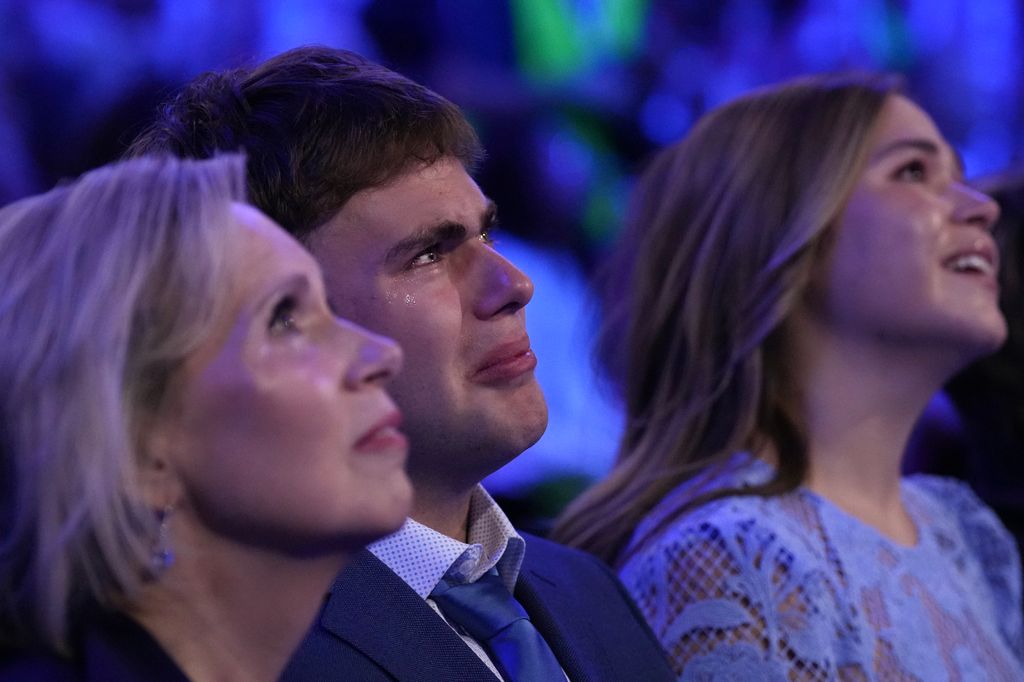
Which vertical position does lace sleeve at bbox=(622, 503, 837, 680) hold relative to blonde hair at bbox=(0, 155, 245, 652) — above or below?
below

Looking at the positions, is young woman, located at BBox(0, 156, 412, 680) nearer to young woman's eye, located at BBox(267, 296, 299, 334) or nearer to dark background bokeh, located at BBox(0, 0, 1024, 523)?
young woman's eye, located at BBox(267, 296, 299, 334)

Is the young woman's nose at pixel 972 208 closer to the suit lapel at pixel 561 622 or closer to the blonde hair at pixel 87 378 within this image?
the suit lapel at pixel 561 622

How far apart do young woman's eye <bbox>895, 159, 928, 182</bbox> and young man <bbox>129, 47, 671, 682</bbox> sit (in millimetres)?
1043

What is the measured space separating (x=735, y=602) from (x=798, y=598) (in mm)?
117

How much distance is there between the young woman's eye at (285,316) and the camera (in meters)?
1.22

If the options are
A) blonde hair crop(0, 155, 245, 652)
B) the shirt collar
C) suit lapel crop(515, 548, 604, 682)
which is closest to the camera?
blonde hair crop(0, 155, 245, 652)

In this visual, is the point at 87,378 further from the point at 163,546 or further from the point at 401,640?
the point at 401,640

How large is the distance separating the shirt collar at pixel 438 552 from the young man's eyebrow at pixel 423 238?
1.14 feet

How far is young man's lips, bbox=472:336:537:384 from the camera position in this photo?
1629mm

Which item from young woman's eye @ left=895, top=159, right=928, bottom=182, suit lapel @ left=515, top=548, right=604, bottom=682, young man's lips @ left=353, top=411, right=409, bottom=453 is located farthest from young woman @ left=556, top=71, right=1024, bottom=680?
young man's lips @ left=353, top=411, right=409, bottom=453

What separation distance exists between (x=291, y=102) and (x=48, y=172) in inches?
47.2

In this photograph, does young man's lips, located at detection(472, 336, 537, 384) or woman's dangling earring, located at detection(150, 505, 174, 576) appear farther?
young man's lips, located at detection(472, 336, 537, 384)

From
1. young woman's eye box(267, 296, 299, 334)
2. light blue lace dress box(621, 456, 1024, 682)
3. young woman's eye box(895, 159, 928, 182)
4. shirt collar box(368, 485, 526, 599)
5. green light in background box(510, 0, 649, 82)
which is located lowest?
light blue lace dress box(621, 456, 1024, 682)

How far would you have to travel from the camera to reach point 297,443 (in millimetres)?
1144
